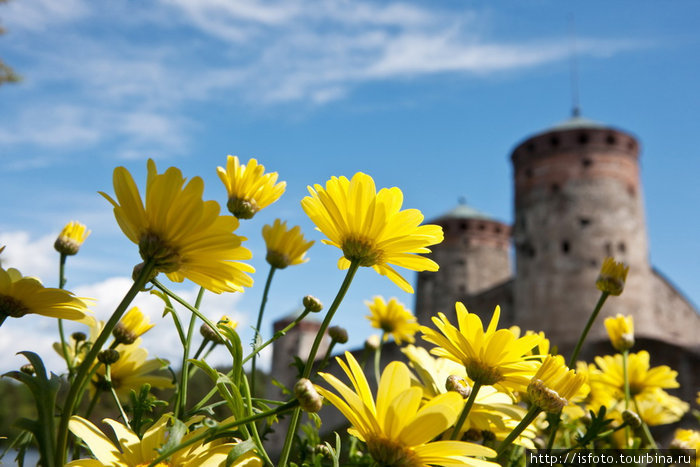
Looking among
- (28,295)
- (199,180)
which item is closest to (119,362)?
(28,295)

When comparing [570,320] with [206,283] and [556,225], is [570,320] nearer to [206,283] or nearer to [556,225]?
[556,225]

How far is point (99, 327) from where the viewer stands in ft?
2.61

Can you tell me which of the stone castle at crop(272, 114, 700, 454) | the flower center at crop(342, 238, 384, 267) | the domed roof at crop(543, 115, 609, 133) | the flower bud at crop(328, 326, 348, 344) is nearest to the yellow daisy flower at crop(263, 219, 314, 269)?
the flower bud at crop(328, 326, 348, 344)

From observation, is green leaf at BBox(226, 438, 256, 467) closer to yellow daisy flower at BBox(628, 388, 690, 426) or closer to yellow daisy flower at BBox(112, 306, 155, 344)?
yellow daisy flower at BBox(112, 306, 155, 344)

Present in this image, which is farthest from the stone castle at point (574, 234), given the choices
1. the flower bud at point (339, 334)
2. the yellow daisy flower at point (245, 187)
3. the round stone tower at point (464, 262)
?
the yellow daisy flower at point (245, 187)

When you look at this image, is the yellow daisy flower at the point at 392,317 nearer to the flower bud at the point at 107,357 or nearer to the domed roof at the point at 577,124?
the flower bud at the point at 107,357

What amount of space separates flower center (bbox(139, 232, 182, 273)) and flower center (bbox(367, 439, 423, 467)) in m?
0.19

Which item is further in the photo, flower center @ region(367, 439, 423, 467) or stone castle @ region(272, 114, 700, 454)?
stone castle @ region(272, 114, 700, 454)

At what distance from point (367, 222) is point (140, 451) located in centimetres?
26

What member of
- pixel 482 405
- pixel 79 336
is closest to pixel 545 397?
pixel 482 405

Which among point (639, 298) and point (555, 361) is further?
point (639, 298)

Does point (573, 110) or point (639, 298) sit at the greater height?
point (573, 110)

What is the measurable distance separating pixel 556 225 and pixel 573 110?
3.29m

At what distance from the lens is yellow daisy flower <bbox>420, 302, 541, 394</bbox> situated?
0.59m
